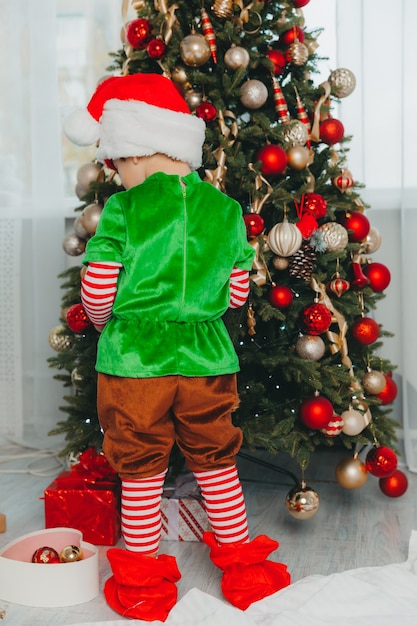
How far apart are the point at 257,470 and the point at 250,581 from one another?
935 mm

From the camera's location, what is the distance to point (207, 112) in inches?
76.1

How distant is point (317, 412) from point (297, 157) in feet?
2.33

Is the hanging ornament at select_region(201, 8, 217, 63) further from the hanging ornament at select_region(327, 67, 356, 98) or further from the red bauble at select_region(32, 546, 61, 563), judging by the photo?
the red bauble at select_region(32, 546, 61, 563)

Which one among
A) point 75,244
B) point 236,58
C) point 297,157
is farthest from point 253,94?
point 75,244

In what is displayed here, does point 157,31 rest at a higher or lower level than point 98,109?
higher

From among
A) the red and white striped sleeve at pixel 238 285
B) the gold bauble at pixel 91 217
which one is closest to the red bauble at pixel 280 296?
the red and white striped sleeve at pixel 238 285

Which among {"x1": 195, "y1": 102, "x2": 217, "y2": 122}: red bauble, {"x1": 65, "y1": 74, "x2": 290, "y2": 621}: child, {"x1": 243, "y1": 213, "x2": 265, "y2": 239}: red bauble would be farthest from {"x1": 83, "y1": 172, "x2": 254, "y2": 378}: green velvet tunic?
{"x1": 195, "y1": 102, "x2": 217, "y2": 122}: red bauble

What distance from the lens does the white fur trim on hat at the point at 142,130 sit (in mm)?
1569

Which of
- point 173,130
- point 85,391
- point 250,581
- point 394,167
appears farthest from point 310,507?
point 394,167

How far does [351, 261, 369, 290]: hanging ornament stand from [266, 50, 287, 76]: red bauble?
0.61 meters

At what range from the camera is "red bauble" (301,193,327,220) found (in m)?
1.96

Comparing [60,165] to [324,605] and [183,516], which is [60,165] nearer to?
[183,516]

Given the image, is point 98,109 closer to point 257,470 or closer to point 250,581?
point 250,581

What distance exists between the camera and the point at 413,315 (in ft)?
8.18
